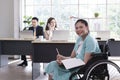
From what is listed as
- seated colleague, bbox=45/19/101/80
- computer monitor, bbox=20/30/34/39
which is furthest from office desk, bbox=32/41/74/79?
seated colleague, bbox=45/19/101/80

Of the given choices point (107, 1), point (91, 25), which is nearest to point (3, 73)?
point (91, 25)

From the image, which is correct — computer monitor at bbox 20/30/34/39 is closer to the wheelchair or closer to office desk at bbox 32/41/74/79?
office desk at bbox 32/41/74/79

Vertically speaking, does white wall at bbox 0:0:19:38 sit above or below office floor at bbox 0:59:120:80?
above

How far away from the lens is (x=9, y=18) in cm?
693

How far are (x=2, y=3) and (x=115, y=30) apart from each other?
10.6 ft

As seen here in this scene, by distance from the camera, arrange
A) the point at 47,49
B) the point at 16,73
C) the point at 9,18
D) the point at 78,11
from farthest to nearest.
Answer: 1. the point at 78,11
2. the point at 9,18
3. the point at 16,73
4. the point at 47,49

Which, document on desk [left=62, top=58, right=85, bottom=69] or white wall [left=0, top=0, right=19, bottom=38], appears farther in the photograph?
white wall [left=0, top=0, right=19, bottom=38]

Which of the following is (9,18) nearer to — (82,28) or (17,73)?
(17,73)

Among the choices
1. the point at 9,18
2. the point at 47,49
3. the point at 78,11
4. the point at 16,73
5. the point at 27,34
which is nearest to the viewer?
the point at 47,49

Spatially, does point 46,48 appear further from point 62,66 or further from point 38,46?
point 62,66

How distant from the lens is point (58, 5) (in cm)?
714

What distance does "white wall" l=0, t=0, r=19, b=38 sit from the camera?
271 inches

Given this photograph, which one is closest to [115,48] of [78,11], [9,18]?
[78,11]

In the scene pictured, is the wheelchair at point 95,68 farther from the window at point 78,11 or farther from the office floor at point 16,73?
the window at point 78,11
